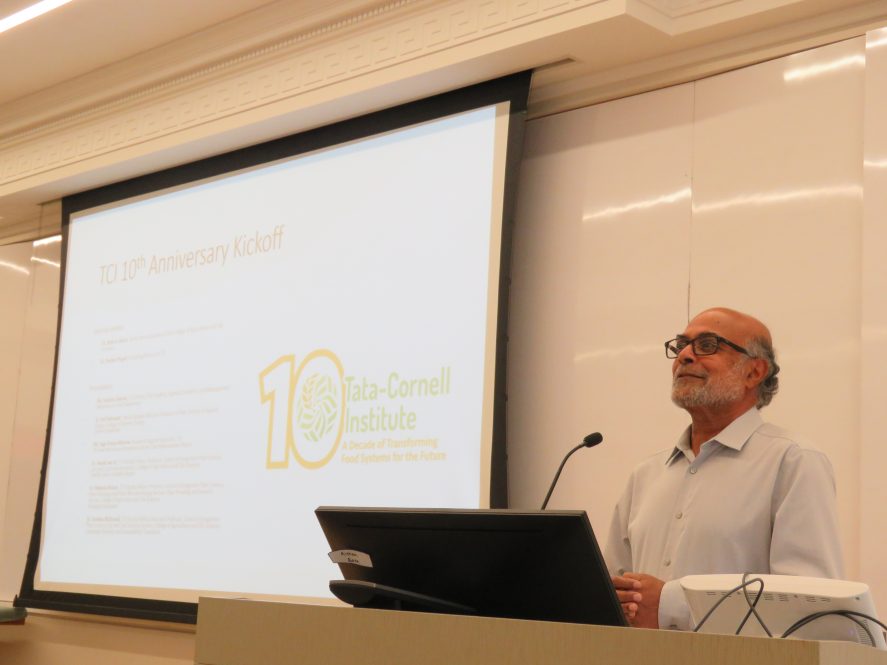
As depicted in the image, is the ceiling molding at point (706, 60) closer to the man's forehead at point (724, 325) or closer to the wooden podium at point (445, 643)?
the man's forehead at point (724, 325)

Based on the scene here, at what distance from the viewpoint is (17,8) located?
4750 mm

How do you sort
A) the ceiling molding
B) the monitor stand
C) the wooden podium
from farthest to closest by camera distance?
the ceiling molding → the monitor stand → the wooden podium

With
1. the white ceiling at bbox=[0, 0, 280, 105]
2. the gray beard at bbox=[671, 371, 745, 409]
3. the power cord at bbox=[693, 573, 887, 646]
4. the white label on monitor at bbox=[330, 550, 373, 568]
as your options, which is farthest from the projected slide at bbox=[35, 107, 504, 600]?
the power cord at bbox=[693, 573, 887, 646]

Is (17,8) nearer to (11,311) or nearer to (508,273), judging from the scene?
(11,311)

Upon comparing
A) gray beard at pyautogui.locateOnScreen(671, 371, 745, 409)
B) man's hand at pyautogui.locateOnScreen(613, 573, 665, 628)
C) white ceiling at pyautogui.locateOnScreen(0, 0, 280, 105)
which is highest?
white ceiling at pyautogui.locateOnScreen(0, 0, 280, 105)

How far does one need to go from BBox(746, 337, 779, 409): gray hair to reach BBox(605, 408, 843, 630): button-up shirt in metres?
0.07

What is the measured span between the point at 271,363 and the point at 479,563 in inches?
119

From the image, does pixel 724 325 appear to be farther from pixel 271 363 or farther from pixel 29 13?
pixel 29 13

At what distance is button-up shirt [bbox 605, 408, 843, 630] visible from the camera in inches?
92.1

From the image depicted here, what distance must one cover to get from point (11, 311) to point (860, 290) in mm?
4631

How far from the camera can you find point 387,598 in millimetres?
1638

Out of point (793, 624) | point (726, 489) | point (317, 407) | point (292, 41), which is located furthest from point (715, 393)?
point (292, 41)

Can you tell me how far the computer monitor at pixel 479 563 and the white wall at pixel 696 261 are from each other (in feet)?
5.46

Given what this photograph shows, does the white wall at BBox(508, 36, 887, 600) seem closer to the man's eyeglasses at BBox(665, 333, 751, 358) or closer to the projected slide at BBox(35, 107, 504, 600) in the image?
the projected slide at BBox(35, 107, 504, 600)
